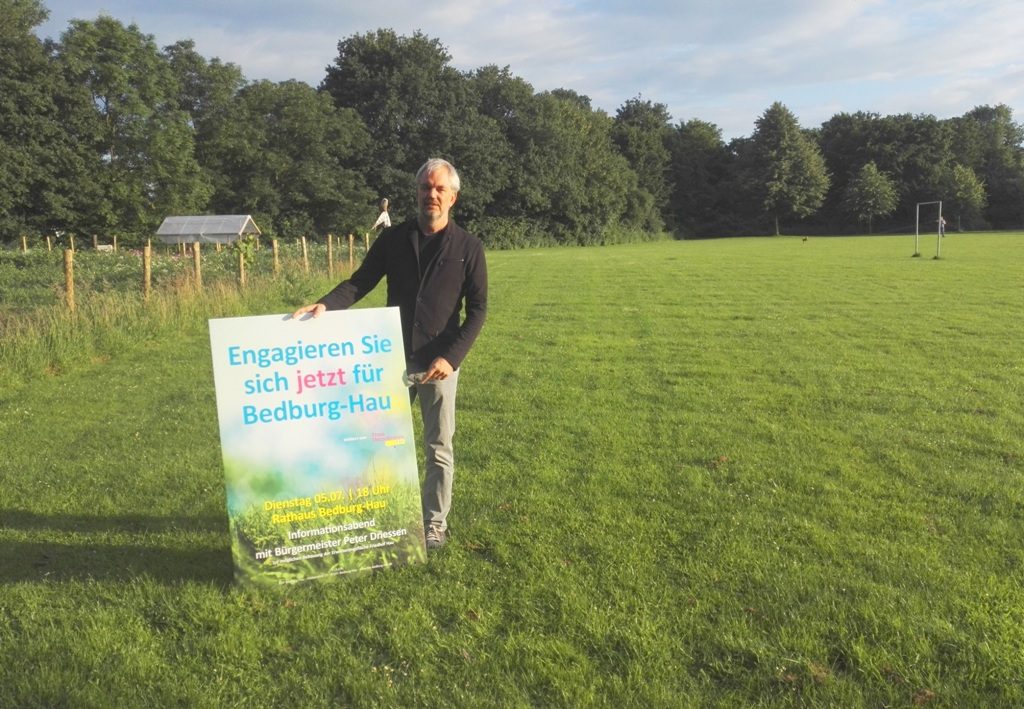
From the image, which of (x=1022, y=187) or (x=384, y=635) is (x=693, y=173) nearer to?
(x=1022, y=187)

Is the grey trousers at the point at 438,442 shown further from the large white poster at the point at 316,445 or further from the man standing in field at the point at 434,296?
the large white poster at the point at 316,445

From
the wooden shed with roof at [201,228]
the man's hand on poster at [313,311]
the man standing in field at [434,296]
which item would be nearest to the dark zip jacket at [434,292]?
the man standing in field at [434,296]

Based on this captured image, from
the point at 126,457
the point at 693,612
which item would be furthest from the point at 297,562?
the point at 126,457

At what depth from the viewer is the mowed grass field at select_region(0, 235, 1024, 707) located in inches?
113

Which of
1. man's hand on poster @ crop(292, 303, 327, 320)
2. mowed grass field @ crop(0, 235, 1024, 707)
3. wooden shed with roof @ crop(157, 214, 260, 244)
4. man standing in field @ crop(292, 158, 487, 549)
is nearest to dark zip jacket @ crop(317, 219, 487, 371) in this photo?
man standing in field @ crop(292, 158, 487, 549)

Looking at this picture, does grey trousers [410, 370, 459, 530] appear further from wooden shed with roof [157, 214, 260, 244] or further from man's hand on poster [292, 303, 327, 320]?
wooden shed with roof [157, 214, 260, 244]

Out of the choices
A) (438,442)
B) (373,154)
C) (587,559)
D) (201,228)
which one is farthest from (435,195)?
(373,154)

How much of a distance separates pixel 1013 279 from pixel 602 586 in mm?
20174

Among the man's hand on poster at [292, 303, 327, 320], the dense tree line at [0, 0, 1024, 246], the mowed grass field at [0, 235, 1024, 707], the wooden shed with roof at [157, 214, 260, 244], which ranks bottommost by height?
the mowed grass field at [0, 235, 1024, 707]

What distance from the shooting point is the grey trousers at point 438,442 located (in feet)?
12.7

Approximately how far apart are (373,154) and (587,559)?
5868cm

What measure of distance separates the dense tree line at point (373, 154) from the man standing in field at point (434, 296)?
51.6 metres

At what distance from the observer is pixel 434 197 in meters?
3.65

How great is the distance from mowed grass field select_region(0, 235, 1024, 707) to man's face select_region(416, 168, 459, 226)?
70.7 inches
